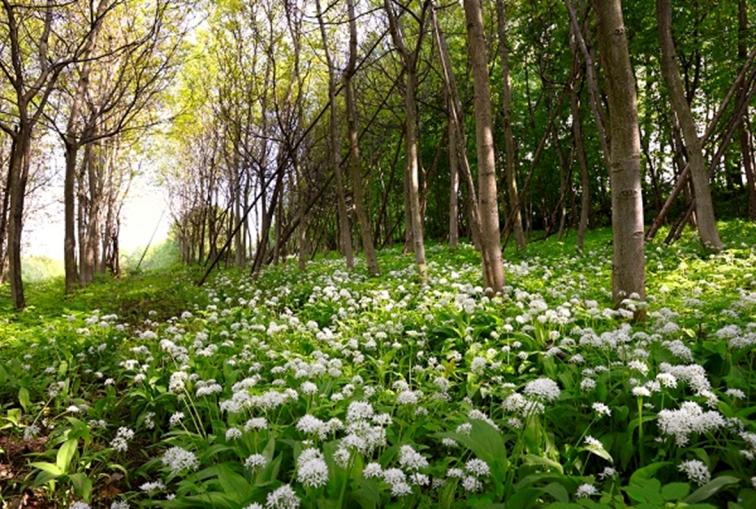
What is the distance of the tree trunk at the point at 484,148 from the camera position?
19.6ft

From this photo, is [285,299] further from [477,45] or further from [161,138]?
[161,138]

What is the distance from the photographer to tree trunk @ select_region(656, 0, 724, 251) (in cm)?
863

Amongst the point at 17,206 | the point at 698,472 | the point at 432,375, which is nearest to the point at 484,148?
the point at 432,375

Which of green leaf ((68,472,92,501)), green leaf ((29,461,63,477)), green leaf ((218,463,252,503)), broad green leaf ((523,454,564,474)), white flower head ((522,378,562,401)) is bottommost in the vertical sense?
green leaf ((68,472,92,501))

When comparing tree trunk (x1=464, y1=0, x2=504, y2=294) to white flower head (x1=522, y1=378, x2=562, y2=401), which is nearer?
white flower head (x1=522, y1=378, x2=562, y2=401)

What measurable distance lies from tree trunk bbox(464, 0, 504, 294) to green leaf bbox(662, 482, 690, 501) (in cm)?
407

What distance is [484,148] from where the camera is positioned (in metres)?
6.06

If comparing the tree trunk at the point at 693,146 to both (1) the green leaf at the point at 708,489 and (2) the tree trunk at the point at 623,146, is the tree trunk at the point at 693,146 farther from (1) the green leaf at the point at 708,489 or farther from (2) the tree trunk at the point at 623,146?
(1) the green leaf at the point at 708,489

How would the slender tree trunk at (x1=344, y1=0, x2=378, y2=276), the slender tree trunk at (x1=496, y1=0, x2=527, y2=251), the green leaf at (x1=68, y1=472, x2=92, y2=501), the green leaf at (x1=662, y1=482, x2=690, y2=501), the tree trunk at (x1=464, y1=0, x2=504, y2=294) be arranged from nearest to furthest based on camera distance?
the green leaf at (x1=662, y1=482, x2=690, y2=501) < the green leaf at (x1=68, y1=472, x2=92, y2=501) < the tree trunk at (x1=464, y1=0, x2=504, y2=294) < the slender tree trunk at (x1=344, y1=0, x2=378, y2=276) < the slender tree trunk at (x1=496, y1=0, x2=527, y2=251)

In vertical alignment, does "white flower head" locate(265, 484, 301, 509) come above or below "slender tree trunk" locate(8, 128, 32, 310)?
below

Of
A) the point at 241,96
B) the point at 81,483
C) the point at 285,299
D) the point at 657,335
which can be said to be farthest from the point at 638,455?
the point at 241,96

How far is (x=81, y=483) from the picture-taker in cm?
270

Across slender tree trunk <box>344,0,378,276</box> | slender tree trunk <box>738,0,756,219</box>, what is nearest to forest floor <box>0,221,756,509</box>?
slender tree trunk <box>344,0,378,276</box>

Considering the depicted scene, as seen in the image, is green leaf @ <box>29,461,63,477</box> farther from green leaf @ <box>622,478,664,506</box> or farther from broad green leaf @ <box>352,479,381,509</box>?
green leaf @ <box>622,478,664,506</box>
